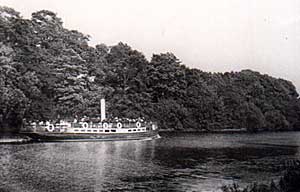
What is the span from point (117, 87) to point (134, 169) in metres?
33.4

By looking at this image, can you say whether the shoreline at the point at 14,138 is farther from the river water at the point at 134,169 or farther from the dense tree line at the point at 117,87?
the river water at the point at 134,169

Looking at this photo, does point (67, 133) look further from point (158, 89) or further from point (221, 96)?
point (221, 96)

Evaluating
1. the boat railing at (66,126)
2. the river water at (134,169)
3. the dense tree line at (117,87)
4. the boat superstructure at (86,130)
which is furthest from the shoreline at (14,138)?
the river water at (134,169)

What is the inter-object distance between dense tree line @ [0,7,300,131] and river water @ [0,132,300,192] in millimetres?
15865

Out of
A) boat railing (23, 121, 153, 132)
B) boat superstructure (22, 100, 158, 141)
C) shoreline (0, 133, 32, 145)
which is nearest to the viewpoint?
shoreline (0, 133, 32, 145)

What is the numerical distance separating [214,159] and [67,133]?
1625cm

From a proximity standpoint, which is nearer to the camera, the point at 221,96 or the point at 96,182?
the point at 96,182

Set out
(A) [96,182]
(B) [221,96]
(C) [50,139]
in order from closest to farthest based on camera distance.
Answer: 1. (A) [96,182]
2. (C) [50,139]
3. (B) [221,96]

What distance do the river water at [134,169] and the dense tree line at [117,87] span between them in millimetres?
15865

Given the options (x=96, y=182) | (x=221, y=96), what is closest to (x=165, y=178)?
(x=96, y=182)

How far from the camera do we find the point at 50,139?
38.3 m

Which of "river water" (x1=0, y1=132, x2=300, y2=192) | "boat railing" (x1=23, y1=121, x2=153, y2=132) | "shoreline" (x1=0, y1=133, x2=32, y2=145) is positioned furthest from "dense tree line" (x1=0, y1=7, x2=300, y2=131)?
"river water" (x1=0, y1=132, x2=300, y2=192)

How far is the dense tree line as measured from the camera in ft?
147

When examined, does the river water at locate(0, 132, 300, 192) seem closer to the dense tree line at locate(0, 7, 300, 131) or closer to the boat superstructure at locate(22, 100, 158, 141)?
the boat superstructure at locate(22, 100, 158, 141)
